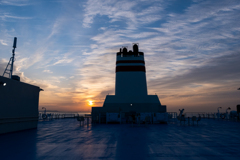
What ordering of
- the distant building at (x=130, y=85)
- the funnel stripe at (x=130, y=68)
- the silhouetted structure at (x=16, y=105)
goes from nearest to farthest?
the silhouetted structure at (x=16, y=105), the distant building at (x=130, y=85), the funnel stripe at (x=130, y=68)

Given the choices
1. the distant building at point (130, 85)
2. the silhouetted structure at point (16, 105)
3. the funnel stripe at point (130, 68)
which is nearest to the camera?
the silhouetted structure at point (16, 105)

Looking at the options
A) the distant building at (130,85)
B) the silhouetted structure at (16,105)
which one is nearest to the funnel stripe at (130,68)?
the distant building at (130,85)

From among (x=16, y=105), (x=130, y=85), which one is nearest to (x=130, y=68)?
(x=130, y=85)

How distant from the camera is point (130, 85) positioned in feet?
89.5

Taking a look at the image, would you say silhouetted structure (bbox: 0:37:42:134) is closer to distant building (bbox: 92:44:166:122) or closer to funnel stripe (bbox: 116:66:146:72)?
distant building (bbox: 92:44:166:122)

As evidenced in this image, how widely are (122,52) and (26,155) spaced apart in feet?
80.6

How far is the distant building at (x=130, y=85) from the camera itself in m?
24.0

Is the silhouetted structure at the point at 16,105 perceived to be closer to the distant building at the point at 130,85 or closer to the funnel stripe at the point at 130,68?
the distant building at the point at 130,85

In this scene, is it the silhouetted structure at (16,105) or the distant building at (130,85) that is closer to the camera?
the silhouetted structure at (16,105)

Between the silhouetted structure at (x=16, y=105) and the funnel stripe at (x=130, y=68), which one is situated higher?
the funnel stripe at (x=130, y=68)

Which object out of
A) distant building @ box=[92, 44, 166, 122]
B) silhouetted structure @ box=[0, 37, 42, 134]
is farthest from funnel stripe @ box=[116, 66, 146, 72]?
silhouetted structure @ box=[0, 37, 42, 134]

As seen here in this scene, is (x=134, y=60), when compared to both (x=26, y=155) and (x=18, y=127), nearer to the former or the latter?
(x=18, y=127)

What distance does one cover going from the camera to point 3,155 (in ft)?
17.7

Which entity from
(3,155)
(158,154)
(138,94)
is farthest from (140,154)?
(138,94)
